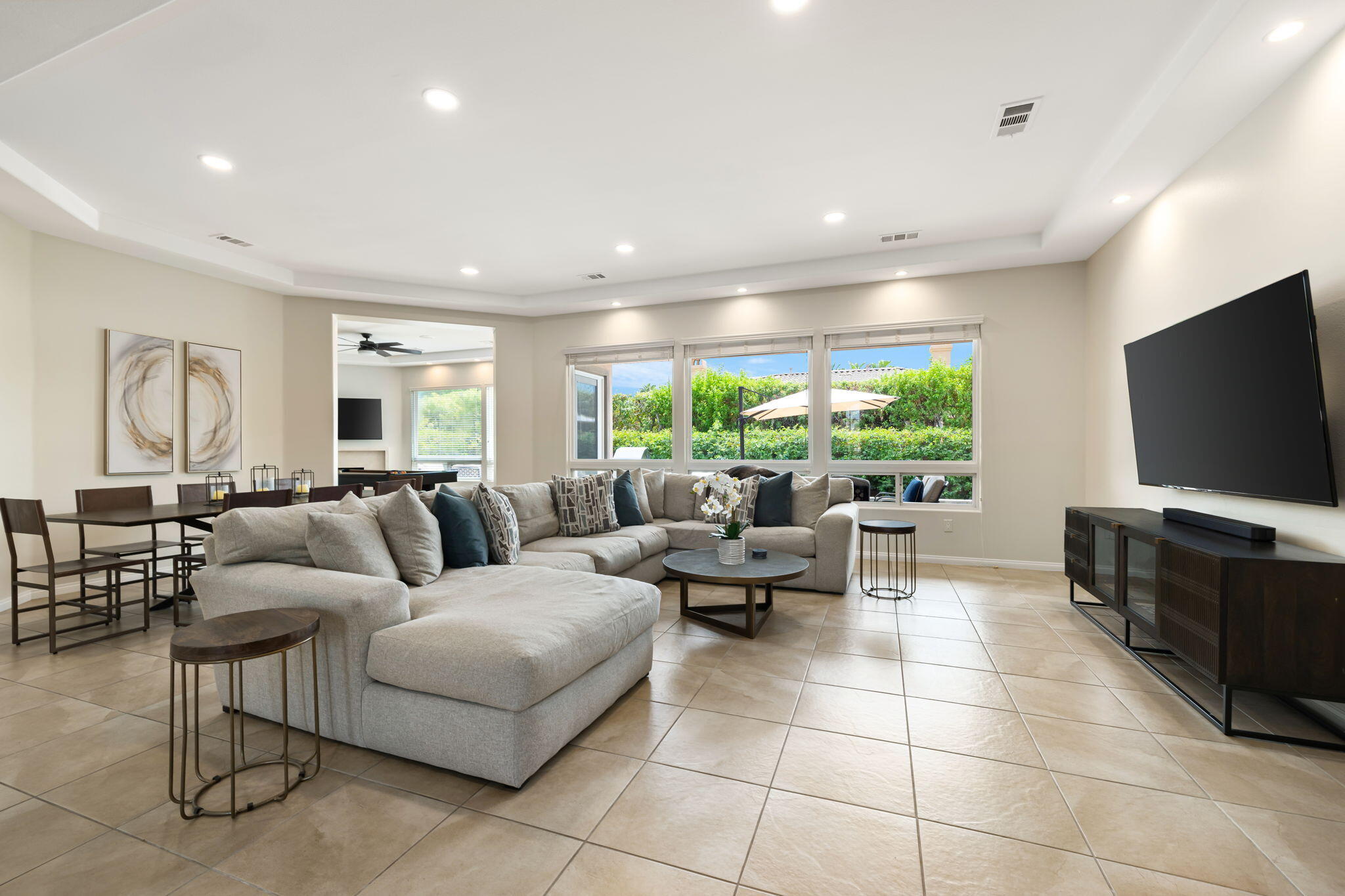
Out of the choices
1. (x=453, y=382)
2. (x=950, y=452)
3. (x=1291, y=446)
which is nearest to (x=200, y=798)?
(x=1291, y=446)

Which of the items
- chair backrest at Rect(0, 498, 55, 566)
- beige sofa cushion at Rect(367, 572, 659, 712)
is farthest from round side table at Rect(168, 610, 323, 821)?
chair backrest at Rect(0, 498, 55, 566)

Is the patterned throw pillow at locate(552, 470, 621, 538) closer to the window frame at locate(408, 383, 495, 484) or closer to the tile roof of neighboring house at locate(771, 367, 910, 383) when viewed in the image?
the tile roof of neighboring house at locate(771, 367, 910, 383)

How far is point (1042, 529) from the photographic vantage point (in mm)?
5121

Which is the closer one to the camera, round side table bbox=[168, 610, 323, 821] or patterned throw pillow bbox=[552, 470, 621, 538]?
round side table bbox=[168, 610, 323, 821]

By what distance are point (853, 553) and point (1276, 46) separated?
A: 135 inches

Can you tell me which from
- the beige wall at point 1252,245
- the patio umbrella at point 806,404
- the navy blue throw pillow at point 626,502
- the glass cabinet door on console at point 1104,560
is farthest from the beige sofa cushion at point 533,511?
the beige wall at point 1252,245

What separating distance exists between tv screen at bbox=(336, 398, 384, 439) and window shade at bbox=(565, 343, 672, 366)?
501 cm

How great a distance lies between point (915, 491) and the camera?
557 cm

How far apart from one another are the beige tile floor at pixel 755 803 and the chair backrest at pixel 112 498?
5.10ft

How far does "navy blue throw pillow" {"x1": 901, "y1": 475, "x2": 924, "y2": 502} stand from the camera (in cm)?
555

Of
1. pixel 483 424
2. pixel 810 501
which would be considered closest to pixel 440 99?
pixel 810 501

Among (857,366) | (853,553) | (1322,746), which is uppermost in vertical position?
(857,366)

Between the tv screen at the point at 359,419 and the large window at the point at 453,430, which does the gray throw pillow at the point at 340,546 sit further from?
the tv screen at the point at 359,419

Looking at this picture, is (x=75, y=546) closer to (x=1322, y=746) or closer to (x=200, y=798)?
(x=200, y=798)
